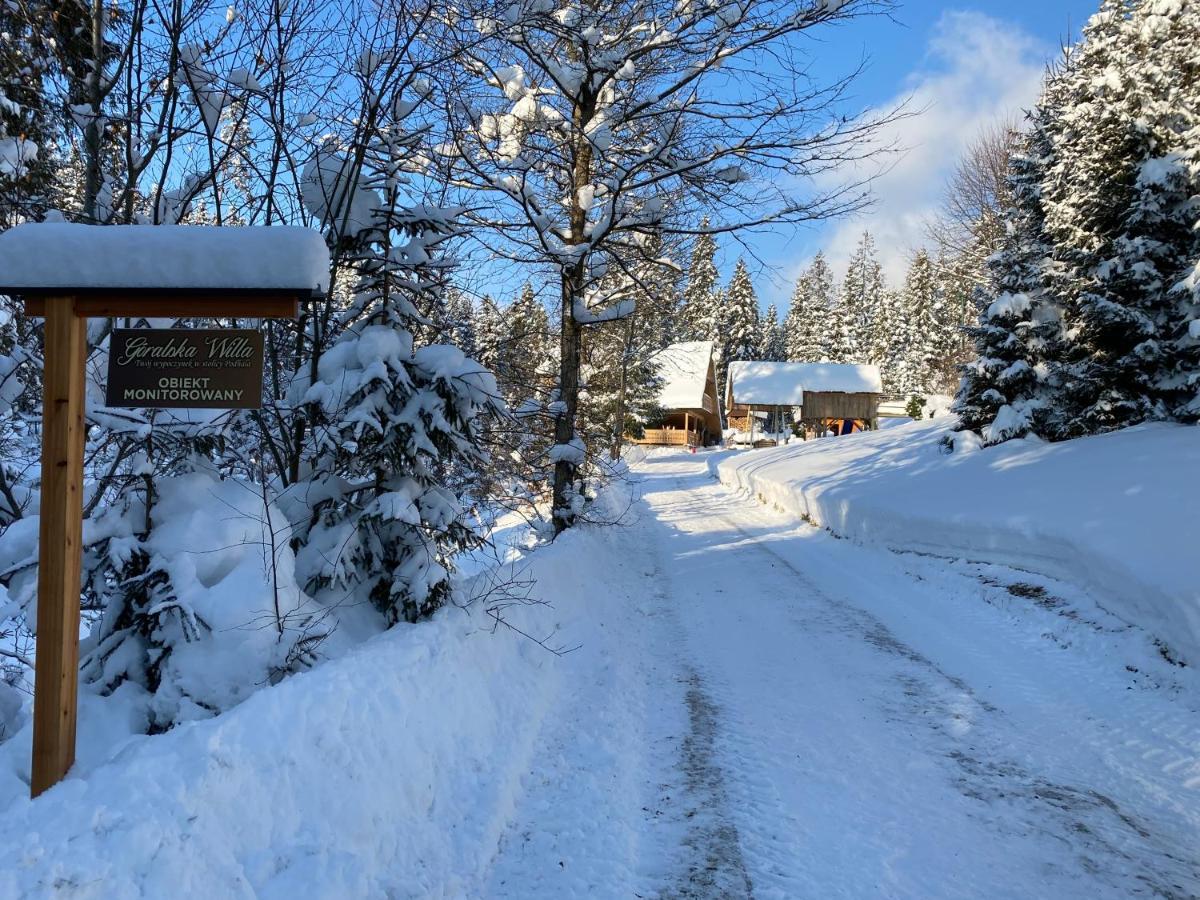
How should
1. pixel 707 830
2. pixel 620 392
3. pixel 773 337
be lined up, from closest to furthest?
pixel 707 830 → pixel 620 392 → pixel 773 337

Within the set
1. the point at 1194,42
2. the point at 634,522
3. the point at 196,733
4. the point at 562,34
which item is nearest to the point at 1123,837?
the point at 196,733

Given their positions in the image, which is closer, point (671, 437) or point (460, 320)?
point (460, 320)

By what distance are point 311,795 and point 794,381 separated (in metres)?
49.8

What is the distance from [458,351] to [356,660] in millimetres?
2211

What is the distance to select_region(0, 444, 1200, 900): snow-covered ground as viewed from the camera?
8.92 feet

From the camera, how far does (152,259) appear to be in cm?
296

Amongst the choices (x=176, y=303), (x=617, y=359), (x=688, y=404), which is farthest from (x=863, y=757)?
(x=688, y=404)

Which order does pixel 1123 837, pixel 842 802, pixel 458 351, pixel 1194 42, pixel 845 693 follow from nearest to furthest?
pixel 1123 837
pixel 842 802
pixel 458 351
pixel 845 693
pixel 1194 42

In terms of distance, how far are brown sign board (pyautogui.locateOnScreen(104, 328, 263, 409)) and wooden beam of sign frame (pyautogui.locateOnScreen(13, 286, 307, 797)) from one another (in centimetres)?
13

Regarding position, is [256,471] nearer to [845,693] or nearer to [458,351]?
[458,351]

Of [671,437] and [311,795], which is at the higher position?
[671,437]

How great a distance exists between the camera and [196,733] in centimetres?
291

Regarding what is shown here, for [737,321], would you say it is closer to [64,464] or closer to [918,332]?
[918,332]

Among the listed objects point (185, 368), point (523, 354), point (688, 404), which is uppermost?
point (688, 404)
